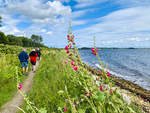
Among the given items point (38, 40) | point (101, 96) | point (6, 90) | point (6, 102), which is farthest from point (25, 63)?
point (38, 40)

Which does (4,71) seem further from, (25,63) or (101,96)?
(101,96)

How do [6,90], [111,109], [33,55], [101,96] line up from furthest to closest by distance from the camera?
[33,55] < [6,90] < [111,109] < [101,96]

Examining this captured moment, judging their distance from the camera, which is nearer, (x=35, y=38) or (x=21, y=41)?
(x=21, y=41)

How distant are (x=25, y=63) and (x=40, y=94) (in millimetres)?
4576

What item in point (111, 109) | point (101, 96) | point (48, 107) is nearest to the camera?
point (101, 96)

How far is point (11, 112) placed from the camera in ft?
15.3

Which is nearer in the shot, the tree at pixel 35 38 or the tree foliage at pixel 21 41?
the tree foliage at pixel 21 41

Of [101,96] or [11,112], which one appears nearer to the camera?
[101,96]

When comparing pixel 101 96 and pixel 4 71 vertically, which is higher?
pixel 101 96

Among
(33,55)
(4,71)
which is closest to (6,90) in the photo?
(4,71)

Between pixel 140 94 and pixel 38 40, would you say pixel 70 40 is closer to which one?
pixel 140 94

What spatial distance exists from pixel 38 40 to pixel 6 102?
10213cm

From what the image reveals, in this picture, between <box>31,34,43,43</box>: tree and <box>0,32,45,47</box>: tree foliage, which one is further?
<box>31,34,43,43</box>: tree

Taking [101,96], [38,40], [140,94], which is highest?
[38,40]
